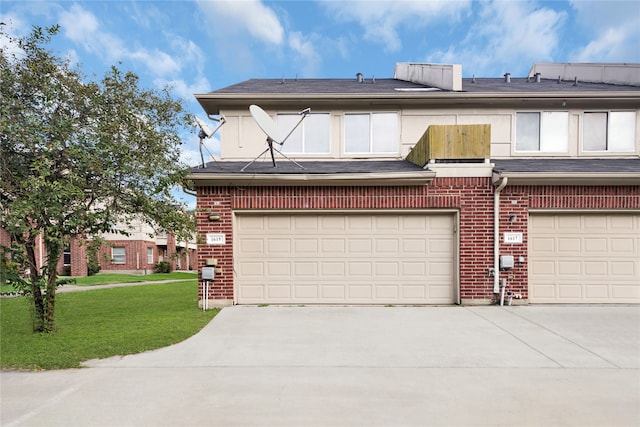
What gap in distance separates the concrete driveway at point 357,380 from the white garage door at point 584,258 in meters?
1.74

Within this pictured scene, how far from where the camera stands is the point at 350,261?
8.62 m

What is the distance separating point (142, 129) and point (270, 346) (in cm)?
468

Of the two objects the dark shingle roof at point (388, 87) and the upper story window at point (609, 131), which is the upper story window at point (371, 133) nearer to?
the dark shingle roof at point (388, 87)

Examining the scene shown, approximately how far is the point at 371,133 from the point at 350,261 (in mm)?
4201

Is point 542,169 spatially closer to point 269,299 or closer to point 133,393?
point 269,299

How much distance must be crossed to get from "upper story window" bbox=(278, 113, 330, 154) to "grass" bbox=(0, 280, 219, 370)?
5.24 m

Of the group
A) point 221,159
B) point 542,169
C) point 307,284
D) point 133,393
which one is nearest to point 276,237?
point 307,284

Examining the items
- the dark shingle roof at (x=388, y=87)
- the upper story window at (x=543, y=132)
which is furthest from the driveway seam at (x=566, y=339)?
the dark shingle roof at (x=388, y=87)

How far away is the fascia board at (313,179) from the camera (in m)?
8.15

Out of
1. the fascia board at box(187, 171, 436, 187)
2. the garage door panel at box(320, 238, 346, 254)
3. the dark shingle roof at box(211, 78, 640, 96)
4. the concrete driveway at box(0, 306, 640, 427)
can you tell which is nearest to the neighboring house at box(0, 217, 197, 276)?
the dark shingle roof at box(211, 78, 640, 96)

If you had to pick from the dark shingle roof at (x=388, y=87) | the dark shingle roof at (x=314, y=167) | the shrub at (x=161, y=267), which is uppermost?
the dark shingle roof at (x=388, y=87)

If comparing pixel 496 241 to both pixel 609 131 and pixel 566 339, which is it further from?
pixel 609 131

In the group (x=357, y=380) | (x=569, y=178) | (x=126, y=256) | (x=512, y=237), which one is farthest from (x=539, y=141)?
(x=126, y=256)

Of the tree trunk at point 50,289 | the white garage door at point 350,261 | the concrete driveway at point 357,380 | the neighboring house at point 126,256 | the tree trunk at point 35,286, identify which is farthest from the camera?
the neighboring house at point 126,256
